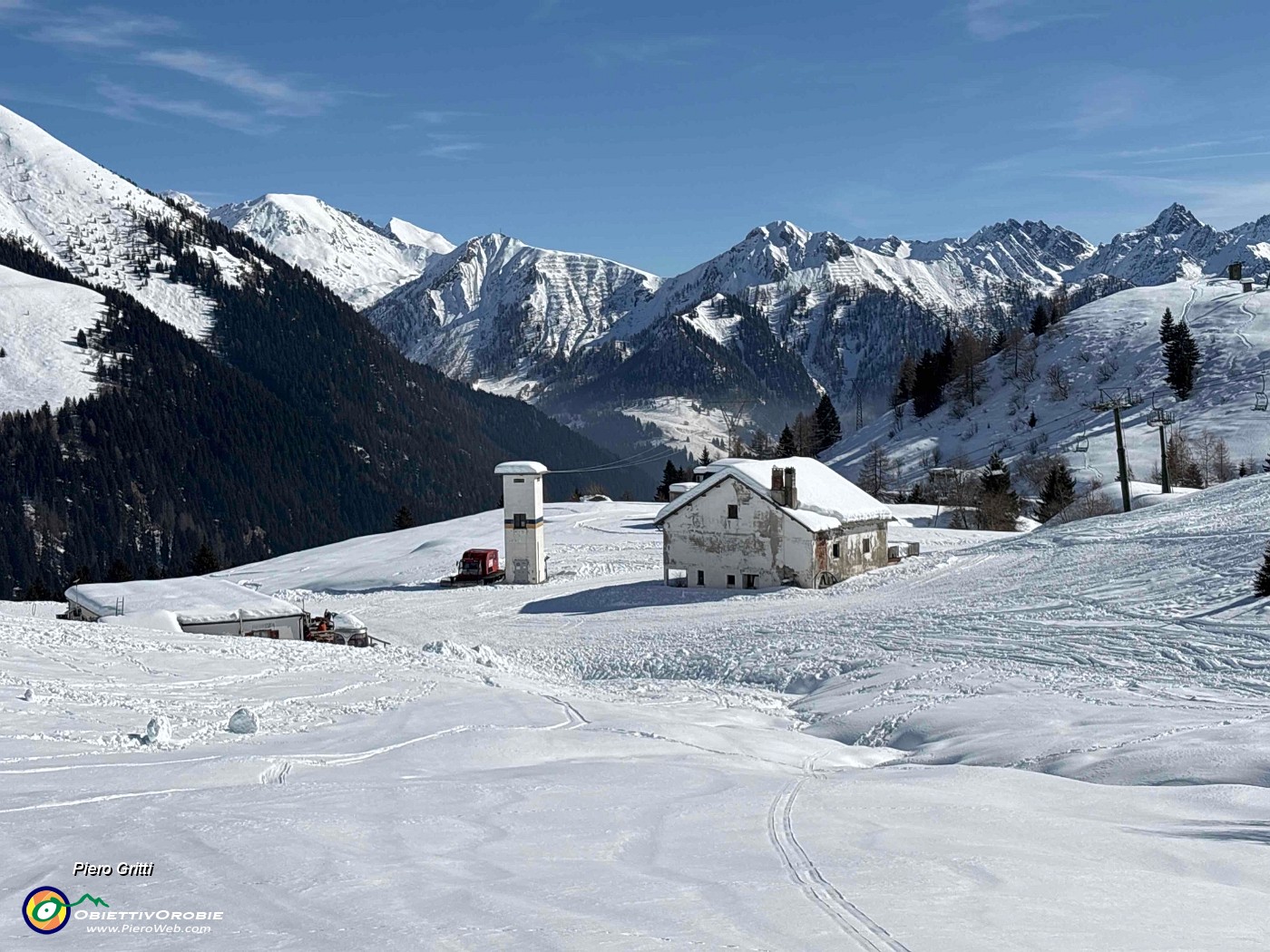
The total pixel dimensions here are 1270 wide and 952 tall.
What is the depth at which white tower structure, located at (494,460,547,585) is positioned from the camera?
52.0 meters

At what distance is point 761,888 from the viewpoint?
29.8ft

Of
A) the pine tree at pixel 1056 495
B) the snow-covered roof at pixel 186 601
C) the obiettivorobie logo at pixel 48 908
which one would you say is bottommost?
the obiettivorobie logo at pixel 48 908

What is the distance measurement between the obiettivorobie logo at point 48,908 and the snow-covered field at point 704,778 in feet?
0.44

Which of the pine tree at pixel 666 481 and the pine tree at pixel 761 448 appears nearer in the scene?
the pine tree at pixel 666 481

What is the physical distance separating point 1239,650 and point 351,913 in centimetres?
2068

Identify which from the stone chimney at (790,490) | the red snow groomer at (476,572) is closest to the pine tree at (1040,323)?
the red snow groomer at (476,572)

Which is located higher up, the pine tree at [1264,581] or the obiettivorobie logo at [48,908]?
the pine tree at [1264,581]

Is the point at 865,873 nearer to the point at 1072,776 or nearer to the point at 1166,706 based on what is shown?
the point at 1072,776

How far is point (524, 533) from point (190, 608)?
18160 mm

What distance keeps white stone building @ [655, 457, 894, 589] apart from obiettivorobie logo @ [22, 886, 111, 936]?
117ft

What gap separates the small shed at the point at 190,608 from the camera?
3478cm

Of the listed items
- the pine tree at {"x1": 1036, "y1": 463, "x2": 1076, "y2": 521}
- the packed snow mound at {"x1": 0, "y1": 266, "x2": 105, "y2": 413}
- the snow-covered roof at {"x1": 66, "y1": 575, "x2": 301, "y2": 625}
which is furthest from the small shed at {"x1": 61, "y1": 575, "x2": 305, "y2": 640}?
the packed snow mound at {"x1": 0, "y1": 266, "x2": 105, "y2": 413}

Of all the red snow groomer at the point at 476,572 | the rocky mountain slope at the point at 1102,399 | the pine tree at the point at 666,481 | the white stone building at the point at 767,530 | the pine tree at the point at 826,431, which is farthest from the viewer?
the pine tree at the point at 826,431

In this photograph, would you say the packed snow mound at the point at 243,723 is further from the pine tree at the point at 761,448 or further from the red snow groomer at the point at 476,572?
the pine tree at the point at 761,448
